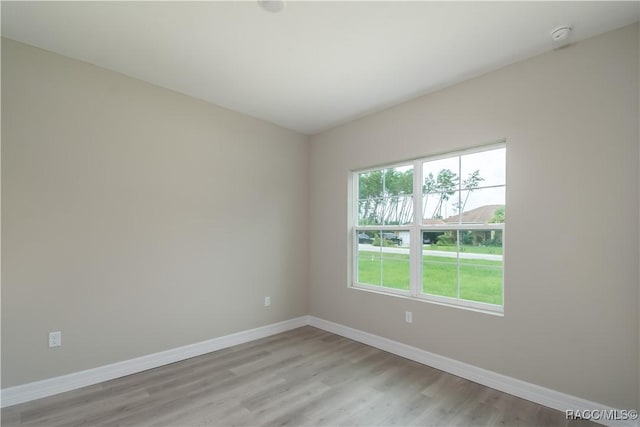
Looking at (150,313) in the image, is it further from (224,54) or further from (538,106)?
(538,106)

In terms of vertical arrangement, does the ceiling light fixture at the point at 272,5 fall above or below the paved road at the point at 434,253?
above

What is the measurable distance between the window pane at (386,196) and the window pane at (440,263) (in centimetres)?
37

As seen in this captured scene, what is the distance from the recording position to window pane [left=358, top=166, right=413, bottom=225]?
3400 mm


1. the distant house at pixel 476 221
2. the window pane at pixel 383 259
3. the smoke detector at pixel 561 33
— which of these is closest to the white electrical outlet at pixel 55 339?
the window pane at pixel 383 259

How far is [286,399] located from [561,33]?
334 centimetres

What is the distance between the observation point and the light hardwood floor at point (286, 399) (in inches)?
82.7

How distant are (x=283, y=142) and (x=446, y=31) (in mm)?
2468

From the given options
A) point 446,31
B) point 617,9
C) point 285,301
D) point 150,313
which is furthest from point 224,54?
point 285,301

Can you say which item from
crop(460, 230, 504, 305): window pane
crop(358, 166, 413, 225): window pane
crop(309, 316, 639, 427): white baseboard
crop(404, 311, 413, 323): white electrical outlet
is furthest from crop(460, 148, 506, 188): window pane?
crop(309, 316, 639, 427): white baseboard

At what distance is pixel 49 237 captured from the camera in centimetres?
243

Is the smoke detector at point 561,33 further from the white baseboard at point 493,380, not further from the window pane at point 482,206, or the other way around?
the white baseboard at point 493,380

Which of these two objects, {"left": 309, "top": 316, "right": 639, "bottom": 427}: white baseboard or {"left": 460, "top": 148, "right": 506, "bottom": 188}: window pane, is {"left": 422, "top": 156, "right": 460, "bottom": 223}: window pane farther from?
{"left": 309, "top": 316, "right": 639, "bottom": 427}: white baseboard

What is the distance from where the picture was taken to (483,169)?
280cm

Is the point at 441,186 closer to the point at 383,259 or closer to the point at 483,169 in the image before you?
the point at 483,169
